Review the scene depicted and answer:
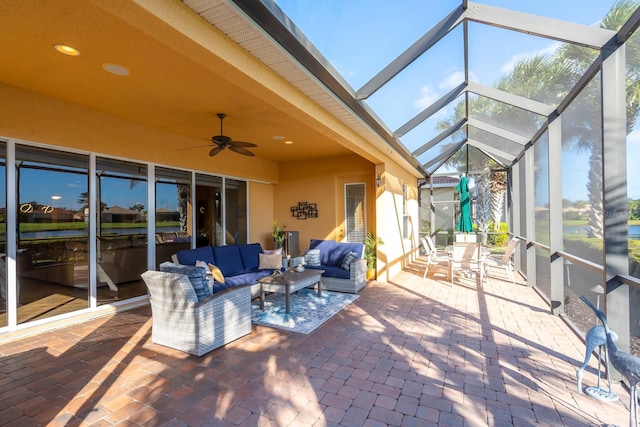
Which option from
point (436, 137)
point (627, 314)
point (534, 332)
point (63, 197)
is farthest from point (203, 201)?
point (627, 314)

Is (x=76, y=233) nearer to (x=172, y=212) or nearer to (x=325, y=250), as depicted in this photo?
(x=172, y=212)

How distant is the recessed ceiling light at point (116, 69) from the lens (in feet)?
10.6

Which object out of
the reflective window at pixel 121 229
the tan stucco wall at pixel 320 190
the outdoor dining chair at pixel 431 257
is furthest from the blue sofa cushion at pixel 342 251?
the reflective window at pixel 121 229

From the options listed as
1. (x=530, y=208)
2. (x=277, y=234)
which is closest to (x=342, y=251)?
(x=277, y=234)

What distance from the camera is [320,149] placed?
720cm

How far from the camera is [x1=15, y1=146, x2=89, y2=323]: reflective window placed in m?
4.02

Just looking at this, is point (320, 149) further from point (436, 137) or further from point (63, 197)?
point (63, 197)

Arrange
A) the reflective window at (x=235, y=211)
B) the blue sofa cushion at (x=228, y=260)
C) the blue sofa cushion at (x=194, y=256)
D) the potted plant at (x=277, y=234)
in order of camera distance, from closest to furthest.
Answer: the blue sofa cushion at (x=194, y=256), the blue sofa cushion at (x=228, y=260), the reflective window at (x=235, y=211), the potted plant at (x=277, y=234)

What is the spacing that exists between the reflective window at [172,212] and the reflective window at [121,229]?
0.28 m

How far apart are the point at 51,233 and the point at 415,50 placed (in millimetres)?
5514

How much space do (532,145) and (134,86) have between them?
6.69 m

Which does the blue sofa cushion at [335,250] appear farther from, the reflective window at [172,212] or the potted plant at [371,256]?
the reflective window at [172,212]

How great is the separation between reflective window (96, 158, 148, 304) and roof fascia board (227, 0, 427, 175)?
3.91 meters

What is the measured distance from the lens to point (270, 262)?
5.80 m
